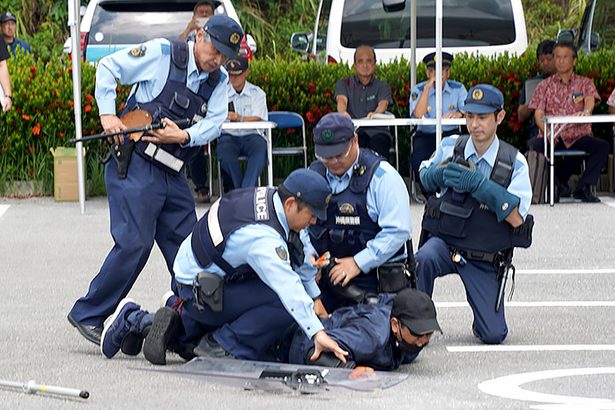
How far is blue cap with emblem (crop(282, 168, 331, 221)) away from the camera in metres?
6.56

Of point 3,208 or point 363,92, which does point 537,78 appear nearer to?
point 363,92

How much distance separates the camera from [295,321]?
681 centimetres

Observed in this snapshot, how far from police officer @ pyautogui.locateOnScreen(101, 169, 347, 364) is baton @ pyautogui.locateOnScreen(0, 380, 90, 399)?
31.2 inches

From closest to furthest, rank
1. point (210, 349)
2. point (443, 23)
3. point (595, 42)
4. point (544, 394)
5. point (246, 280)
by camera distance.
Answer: point (544, 394)
point (246, 280)
point (210, 349)
point (443, 23)
point (595, 42)

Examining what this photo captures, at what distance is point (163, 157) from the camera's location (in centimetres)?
757

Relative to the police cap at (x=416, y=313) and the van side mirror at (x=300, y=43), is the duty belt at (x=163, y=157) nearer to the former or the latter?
the police cap at (x=416, y=313)

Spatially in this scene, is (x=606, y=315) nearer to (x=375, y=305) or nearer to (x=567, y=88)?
(x=375, y=305)

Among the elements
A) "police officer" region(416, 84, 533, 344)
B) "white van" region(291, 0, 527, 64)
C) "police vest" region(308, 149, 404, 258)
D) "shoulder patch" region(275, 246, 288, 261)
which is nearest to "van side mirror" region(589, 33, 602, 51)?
"white van" region(291, 0, 527, 64)

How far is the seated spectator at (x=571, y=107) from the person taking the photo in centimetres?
1419

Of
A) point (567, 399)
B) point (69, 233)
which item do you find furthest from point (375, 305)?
point (69, 233)

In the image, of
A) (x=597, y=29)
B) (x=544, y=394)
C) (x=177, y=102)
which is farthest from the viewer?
(x=597, y=29)

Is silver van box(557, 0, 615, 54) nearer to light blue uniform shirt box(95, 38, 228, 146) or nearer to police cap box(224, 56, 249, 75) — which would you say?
police cap box(224, 56, 249, 75)

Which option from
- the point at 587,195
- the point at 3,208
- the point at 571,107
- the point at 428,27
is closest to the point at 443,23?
the point at 428,27

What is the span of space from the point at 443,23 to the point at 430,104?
81.4 inches
